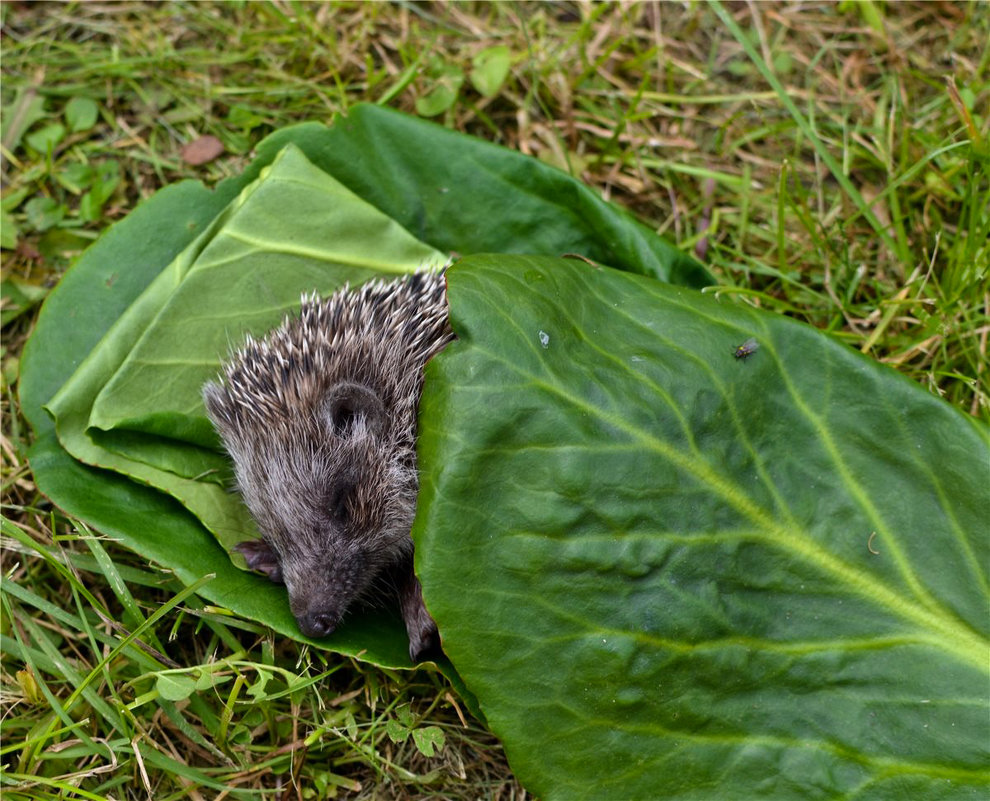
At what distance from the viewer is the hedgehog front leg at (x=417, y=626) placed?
3.17 m

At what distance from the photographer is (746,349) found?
9.43 ft

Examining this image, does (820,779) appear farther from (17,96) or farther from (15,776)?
(17,96)

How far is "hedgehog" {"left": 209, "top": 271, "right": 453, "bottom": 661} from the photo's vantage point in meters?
3.21

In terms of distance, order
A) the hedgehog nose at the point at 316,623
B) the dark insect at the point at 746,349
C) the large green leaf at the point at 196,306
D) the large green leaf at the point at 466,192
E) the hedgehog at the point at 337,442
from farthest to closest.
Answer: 1. the large green leaf at the point at 466,192
2. the large green leaf at the point at 196,306
3. the hedgehog at the point at 337,442
4. the hedgehog nose at the point at 316,623
5. the dark insect at the point at 746,349

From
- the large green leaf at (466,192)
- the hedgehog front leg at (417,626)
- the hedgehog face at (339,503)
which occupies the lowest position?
the hedgehog front leg at (417,626)

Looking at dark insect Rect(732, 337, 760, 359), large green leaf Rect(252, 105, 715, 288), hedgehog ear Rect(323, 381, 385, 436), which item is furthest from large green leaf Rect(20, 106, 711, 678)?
dark insect Rect(732, 337, 760, 359)

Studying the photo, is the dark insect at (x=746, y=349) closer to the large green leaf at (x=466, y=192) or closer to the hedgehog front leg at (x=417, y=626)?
the large green leaf at (x=466, y=192)

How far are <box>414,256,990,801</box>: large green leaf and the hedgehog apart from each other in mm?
559

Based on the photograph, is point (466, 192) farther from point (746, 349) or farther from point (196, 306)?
point (746, 349)

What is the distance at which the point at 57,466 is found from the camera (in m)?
3.38

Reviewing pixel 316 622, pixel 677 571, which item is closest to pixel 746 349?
pixel 677 571

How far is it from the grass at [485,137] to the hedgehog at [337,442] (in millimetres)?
319

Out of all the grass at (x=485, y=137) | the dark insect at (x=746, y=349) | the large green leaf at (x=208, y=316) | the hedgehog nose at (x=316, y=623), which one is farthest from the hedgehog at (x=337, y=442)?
the dark insect at (x=746, y=349)

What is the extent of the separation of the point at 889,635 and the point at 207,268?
8.55 ft
